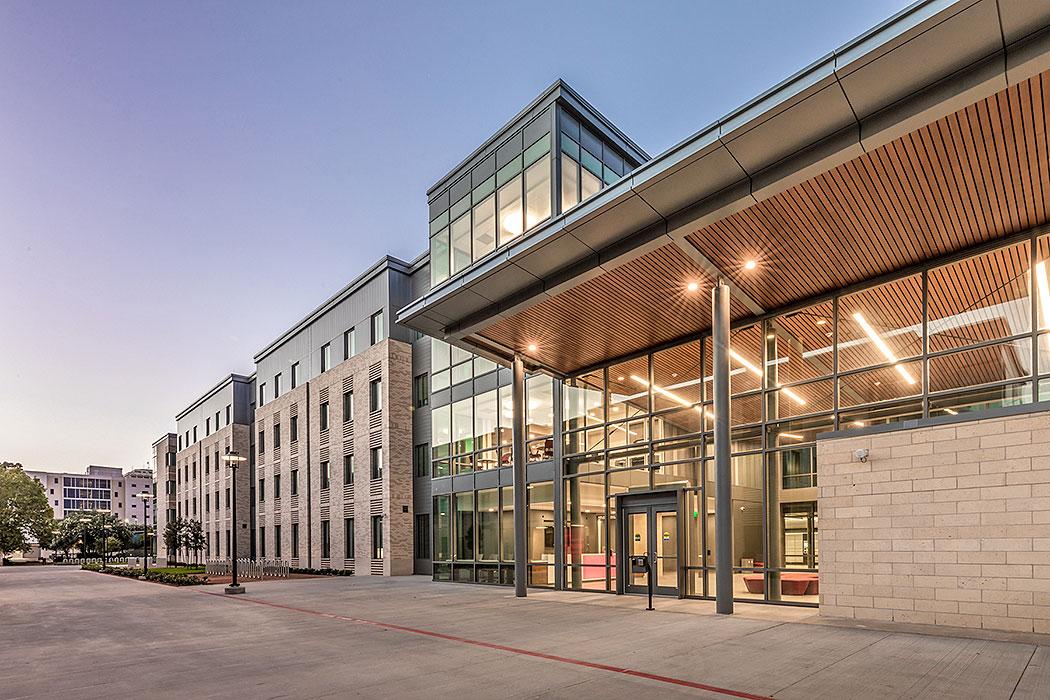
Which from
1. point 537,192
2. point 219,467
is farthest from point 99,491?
point 537,192

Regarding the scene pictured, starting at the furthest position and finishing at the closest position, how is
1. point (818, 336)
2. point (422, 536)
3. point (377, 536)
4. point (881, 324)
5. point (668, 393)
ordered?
point (377, 536)
point (422, 536)
point (668, 393)
point (818, 336)
point (881, 324)

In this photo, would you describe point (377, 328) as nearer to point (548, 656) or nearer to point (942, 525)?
point (548, 656)

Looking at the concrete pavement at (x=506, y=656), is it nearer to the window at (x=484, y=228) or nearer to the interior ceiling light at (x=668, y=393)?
the interior ceiling light at (x=668, y=393)

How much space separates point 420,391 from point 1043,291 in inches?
993

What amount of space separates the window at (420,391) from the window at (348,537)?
6849 millimetres

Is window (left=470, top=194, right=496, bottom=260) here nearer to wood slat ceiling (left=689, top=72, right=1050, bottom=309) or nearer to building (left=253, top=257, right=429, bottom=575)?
wood slat ceiling (left=689, top=72, right=1050, bottom=309)

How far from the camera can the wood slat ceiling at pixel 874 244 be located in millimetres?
9875

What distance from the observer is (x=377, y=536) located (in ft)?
105

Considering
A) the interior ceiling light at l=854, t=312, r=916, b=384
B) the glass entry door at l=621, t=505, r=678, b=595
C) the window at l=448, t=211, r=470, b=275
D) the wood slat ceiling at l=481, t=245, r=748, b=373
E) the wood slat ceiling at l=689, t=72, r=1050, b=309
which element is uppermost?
the window at l=448, t=211, r=470, b=275

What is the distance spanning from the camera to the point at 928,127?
955 centimetres

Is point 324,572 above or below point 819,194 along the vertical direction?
below

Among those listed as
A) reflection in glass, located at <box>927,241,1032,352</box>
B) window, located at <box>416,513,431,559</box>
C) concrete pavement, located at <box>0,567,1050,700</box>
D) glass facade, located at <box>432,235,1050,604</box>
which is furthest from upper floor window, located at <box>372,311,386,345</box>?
reflection in glass, located at <box>927,241,1032,352</box>

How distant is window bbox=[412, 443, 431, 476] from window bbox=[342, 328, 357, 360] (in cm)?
660

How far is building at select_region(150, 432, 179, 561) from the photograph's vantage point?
2820 inches
